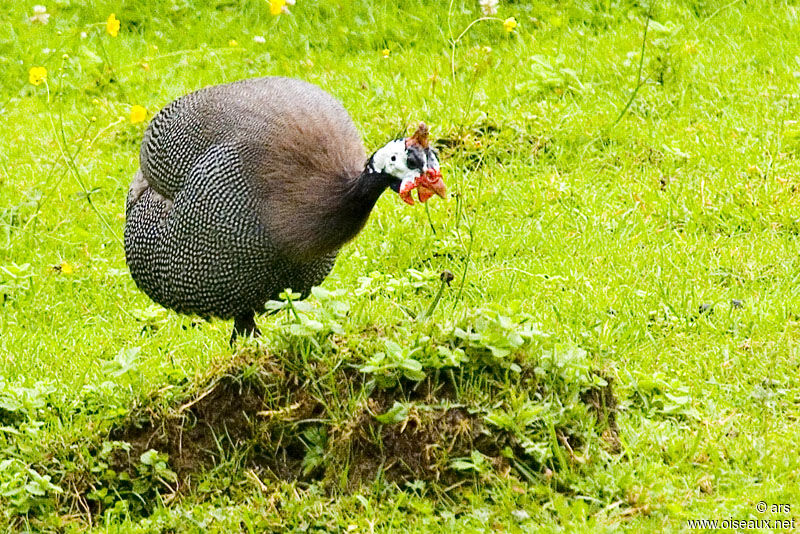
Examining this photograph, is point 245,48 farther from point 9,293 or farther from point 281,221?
point 281,221

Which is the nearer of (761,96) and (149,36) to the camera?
(761,96)

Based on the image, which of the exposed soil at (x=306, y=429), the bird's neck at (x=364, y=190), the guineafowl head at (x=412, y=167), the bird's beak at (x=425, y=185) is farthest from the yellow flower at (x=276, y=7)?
the exposed soil at (x=306, y=429)

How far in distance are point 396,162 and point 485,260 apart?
150cm

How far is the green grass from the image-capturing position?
11.9 ft

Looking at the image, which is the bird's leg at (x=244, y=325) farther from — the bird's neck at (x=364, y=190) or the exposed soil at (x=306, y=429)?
the exposed soil at (x=306, y=429)

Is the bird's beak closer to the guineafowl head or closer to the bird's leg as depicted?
the guineafowl head

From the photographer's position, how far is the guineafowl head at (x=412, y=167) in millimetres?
4137

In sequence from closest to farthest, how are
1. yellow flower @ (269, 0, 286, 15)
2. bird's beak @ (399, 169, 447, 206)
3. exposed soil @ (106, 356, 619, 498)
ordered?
1. exposed soil @ (106, 356, 619, 498)
2. bird's beak @ (399, 169, 447, 206)
3. yellow flower @ (269, 0, 286, 15)

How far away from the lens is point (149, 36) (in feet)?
28.1

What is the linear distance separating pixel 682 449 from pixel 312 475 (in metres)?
1.09

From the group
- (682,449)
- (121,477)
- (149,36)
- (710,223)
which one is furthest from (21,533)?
(149,36)

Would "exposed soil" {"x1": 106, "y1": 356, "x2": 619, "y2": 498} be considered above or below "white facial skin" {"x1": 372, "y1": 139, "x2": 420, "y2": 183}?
below

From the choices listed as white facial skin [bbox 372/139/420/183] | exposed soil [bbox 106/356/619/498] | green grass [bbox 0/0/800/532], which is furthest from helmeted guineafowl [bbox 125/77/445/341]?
exposed soil [bbox 106/356/619/498]

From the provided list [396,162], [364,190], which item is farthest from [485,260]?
[396,162]
